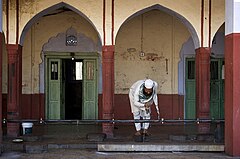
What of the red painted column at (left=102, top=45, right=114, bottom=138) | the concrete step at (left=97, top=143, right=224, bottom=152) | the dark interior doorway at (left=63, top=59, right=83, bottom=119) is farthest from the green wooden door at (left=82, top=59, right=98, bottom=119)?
the concrete step at (left=97, top=143, right=224, bottom=152)

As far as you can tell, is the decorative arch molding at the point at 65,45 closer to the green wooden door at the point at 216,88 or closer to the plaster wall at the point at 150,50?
the plaster wall at the point at 150,50

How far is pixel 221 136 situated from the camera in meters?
9.27

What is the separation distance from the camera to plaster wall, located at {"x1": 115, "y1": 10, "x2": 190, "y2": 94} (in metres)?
13.0

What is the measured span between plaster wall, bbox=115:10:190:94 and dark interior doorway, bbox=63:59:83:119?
126 centimetres

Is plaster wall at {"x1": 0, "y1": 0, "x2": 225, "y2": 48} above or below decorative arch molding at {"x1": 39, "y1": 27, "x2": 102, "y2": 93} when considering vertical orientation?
above

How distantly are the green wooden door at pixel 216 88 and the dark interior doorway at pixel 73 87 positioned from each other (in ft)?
13.9

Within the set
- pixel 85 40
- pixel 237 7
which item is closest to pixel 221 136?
pixel 237 7

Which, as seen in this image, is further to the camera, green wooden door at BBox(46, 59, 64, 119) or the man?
green wooden door at BBox(46, 59, 64, 119)

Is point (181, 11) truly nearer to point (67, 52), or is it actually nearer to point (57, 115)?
point (67, 52)

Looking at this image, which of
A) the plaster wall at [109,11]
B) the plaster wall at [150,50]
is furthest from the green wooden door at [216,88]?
the plaster wall at [109,11]

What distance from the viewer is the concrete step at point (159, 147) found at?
27.6 ft

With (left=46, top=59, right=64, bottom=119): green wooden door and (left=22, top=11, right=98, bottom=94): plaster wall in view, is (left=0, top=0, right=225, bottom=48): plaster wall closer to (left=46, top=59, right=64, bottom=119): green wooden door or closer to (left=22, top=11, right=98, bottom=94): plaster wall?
(left=22, top=11, right=98, bottom=94): plaster wall

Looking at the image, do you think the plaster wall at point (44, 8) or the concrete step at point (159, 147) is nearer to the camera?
the concrete step at point (159, 147)

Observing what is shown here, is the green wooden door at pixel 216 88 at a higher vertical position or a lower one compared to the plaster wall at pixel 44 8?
lower
